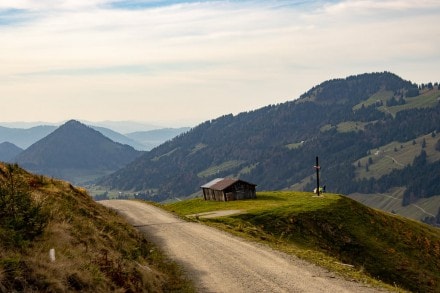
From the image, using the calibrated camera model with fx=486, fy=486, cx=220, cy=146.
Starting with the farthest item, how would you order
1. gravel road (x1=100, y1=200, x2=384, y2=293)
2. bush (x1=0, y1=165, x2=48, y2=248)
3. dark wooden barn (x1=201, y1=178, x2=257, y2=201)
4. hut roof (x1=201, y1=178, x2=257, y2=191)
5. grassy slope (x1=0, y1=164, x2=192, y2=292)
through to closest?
1. hut roof (x1=201, y1=178, x2=257, y2=191)
2. dark wooden barn (x1=201, y1=178, x2=257, y2=201)
3. gravel road (x1=100, y1=200, x2=384, y2=293)
4. bush (x1=0, y1=165, x2=48, y2=248)
5. grassy slope (x1=0, y1=164, x2=192, y2=292)

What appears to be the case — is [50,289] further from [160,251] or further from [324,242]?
[324,242]

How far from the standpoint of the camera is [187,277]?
25125 millimetres

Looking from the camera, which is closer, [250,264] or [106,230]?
[250,264]

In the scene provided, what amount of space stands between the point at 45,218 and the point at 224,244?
677 inches

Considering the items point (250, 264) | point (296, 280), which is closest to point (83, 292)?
point (296, 280)

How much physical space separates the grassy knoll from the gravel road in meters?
9.48

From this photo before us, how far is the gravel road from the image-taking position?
76.0 feet

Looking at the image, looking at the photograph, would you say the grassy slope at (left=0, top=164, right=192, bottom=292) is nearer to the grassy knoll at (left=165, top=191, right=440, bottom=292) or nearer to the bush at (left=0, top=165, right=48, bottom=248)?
the bush at (left=0, top=165, right=48, bottom=248)

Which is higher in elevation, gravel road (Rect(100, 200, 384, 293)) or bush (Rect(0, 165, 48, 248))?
bush (Rect(0, 165, 48, 248))

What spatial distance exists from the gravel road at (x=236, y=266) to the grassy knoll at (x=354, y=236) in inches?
373

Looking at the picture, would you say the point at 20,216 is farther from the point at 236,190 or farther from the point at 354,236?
the point at 236,190

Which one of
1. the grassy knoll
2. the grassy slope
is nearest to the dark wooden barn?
the grassy knoll

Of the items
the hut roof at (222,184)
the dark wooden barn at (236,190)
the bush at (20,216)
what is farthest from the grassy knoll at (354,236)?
the bush at (20,216)

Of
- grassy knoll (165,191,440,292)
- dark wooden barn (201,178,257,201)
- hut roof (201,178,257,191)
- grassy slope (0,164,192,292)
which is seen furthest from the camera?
hut roof (201,178,257,191)
